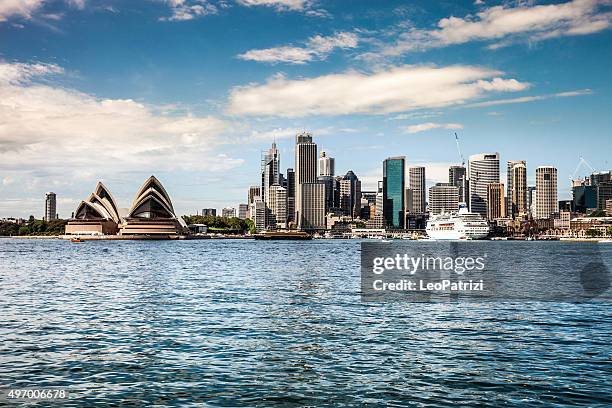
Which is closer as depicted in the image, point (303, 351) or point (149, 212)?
point (303, 351)

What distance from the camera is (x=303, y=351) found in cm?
1791

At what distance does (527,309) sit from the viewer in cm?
2734

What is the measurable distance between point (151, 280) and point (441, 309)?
22.8 m

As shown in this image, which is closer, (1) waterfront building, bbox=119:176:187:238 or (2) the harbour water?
(2) the harbour water

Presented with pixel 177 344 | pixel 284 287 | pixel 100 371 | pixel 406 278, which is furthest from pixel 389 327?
pixel 406 278

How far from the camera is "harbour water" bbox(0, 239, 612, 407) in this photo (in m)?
13.5

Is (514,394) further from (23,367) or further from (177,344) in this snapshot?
(23,367)

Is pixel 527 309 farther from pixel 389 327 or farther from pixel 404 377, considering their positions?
pixel 404 377

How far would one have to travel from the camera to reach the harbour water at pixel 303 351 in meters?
13.5

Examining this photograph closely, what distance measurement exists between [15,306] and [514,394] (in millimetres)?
22411

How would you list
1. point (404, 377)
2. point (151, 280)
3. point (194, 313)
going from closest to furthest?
1. point (404, 377)
2. point (194, 313)
3. point (151, 280)

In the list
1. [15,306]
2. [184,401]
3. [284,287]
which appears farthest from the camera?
[284,287]

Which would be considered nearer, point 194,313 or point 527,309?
point 194,313

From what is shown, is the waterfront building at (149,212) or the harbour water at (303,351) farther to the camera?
the waterfront building at (149,212)
